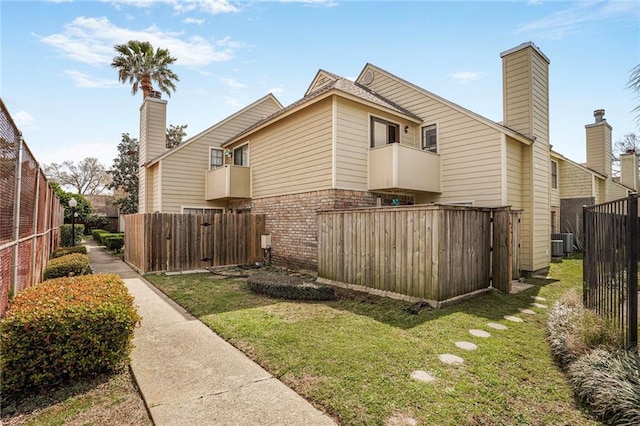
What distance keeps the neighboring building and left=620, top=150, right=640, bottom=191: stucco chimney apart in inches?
616

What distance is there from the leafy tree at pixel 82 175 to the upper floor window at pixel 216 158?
38.7 m

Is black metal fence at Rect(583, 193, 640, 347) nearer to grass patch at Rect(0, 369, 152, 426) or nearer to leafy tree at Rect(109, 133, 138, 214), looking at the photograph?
grass patch at Rect(0, 369, 152, 426)

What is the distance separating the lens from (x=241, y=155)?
1497cm

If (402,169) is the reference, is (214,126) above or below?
above

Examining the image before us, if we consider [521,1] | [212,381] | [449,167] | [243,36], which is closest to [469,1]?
[521,1]

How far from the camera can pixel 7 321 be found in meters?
2.93

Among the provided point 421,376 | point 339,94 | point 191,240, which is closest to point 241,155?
point 191,240

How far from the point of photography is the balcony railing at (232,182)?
13.5m

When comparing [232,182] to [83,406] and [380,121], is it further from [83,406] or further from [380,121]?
[83,406]

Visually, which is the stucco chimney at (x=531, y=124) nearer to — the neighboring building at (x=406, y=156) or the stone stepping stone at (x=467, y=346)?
the neighboring building at (x=406, y=156)

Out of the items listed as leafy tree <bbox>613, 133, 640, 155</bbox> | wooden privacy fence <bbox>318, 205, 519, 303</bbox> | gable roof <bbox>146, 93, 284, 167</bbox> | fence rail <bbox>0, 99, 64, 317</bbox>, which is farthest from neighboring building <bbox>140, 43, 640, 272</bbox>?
leafy tree <bbox>613, 133, 640, 155</bbox>

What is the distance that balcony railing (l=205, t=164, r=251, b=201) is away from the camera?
13.5 metres

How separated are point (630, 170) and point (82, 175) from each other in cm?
6226

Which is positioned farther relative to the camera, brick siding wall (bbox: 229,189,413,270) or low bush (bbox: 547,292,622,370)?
brick siding wall (bbox: 229,189,413,270)
